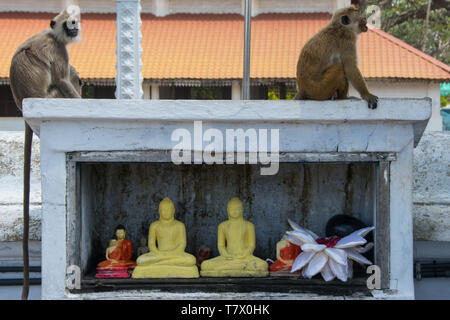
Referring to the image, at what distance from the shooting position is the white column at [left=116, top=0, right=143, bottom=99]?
18.5ft

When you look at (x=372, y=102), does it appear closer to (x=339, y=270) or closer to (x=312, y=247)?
(x=312, y=247)

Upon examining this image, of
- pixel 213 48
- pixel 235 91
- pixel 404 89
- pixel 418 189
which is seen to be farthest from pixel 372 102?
pixel 404 89

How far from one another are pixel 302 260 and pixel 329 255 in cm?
18

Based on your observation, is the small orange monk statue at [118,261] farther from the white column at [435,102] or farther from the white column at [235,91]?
the white column at [435,102]

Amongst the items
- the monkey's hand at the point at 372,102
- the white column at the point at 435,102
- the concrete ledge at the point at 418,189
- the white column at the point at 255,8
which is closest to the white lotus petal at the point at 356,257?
the concrete ledge at the point at 418,189

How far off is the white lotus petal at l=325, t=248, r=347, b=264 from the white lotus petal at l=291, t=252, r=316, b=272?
0.10 metres

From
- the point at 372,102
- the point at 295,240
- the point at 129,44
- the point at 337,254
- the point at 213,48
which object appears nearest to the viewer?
the point at 372,102

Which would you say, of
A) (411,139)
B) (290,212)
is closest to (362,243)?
(411,139)

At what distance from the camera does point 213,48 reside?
46.2 feet

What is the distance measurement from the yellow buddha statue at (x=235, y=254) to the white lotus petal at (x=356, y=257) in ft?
1.87

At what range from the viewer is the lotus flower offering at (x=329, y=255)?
11.5 feet

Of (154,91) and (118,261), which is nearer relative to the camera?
(118,261)

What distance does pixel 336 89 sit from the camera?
152 inches

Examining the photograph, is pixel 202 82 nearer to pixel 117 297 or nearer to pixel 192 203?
pixel 192 203
